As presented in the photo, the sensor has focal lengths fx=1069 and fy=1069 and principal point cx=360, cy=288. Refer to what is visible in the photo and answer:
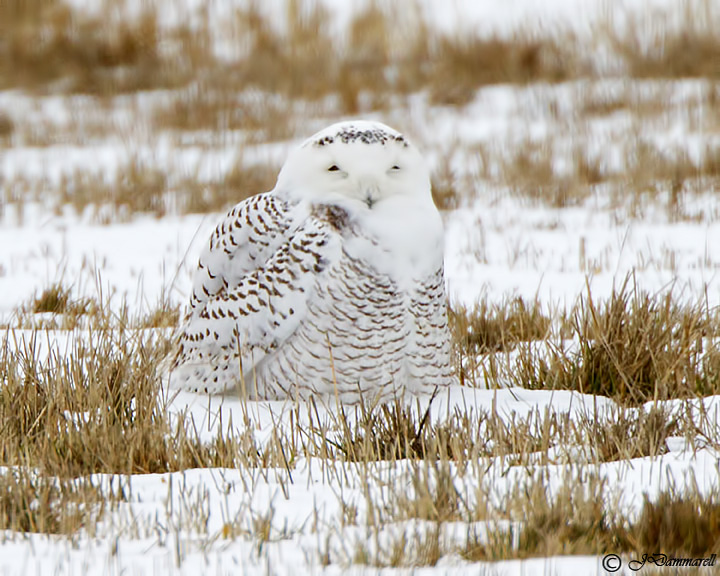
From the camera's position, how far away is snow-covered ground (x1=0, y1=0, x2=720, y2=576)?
2221mm

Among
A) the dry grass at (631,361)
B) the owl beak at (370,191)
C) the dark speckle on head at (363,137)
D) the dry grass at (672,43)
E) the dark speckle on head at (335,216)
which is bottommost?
the dry grass at (631,361)

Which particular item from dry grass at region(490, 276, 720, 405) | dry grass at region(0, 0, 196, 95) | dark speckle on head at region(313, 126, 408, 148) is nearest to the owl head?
dark speckle on head at region(313, 126, 408, 148)

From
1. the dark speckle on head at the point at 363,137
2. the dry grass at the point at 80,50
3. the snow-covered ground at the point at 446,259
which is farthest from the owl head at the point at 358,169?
the dry grass at the point at 80,50

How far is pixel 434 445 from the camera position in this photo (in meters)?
2.58

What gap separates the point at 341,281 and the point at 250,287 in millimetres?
323

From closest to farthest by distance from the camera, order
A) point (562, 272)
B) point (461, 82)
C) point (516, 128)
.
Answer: point (562, 272) < point (516, 128) < point (461, 82)

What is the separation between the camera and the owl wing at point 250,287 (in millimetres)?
Answer: 3301

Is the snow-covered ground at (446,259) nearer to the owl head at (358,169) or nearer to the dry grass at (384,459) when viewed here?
the dry grass at (384,459)

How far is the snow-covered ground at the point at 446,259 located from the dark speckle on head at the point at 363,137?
736mm

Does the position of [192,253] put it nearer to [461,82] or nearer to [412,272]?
[412,272]

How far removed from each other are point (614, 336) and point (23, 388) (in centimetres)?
191

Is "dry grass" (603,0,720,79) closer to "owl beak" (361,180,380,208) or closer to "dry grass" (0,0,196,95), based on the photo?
"dry grass" (0,0,196,95)

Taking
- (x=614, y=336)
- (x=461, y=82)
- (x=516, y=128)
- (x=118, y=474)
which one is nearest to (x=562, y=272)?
(x=614, y=336)

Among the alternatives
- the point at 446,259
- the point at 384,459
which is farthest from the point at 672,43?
the point at 384,459
